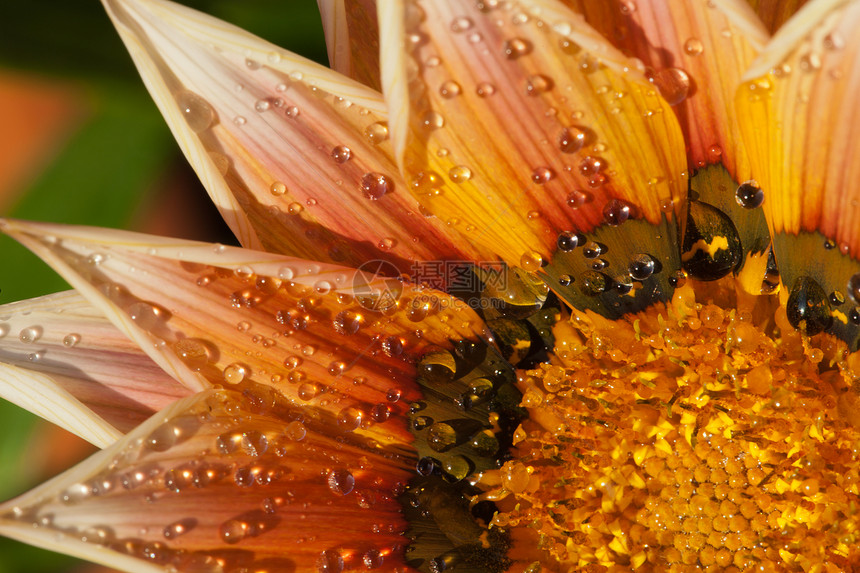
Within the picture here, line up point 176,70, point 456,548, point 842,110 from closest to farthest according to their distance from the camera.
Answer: point 842,110, point 176,70, point 456,548

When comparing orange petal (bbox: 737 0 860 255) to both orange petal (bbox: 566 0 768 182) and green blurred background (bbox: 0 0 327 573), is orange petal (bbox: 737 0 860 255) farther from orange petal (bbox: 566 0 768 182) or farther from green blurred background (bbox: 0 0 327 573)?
green blurred background (bbox: 0 0 327 573)

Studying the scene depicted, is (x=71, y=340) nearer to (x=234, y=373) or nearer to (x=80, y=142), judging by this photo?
(x=234, y=373)

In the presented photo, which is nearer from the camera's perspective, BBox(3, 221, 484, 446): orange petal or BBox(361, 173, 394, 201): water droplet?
BBox(3, 221, 484, 446): orange petal

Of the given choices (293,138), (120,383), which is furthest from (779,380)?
(120,383)

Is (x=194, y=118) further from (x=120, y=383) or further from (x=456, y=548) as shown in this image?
(x=456, y=548)

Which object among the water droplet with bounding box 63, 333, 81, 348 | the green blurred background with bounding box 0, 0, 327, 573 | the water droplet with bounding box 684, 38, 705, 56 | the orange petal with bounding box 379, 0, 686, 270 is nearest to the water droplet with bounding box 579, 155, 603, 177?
the orange petal with bounding box 379, 0, 686, 270
